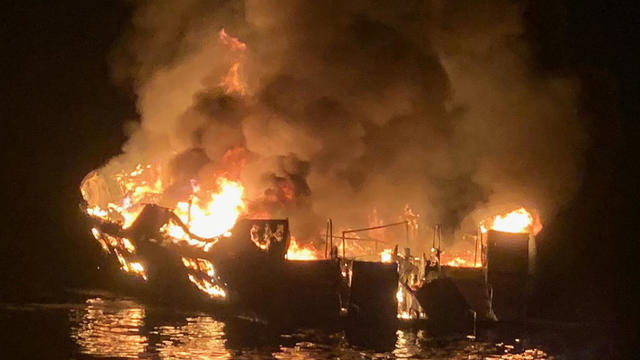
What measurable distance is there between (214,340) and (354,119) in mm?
16966

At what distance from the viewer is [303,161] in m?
39.6

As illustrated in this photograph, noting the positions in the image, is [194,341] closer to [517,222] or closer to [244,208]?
[244,208]

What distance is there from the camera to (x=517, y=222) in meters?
36.5

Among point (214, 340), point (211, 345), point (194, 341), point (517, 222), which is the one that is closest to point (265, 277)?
point (214, 340)

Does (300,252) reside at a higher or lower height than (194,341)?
higher

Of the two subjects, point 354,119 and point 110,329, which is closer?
point 110,329

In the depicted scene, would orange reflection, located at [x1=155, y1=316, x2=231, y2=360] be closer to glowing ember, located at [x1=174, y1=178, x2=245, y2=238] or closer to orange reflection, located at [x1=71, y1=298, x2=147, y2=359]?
orange reflection, located at [x1=71, y1=298, x2=147, y2=359]

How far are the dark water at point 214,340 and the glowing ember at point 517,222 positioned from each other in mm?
5402

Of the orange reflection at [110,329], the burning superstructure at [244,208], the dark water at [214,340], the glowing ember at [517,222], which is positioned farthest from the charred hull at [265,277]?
the glowing ember at [517,222]

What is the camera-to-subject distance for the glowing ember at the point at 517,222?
3641cm

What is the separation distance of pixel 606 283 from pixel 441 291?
55.8 ft

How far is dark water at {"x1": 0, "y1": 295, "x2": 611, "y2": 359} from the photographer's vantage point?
78.5 feet

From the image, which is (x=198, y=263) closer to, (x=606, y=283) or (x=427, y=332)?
(x=427, y=332)

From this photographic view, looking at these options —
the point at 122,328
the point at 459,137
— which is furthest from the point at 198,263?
the point at 459,137
